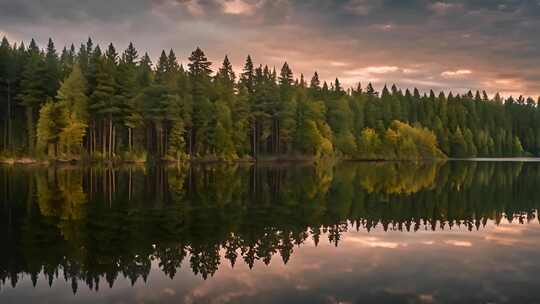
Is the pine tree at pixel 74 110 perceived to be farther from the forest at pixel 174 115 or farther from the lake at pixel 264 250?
the lake at pixel 264 250

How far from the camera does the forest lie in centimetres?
7431

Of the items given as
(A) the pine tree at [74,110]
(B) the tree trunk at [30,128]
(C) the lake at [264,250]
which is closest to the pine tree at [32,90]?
(B) the tree trunk at [30,128]

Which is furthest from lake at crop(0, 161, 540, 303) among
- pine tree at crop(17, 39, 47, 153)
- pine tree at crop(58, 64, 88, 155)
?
pine tree at crop(17, 39, 47, 153)

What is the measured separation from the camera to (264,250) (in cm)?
1584

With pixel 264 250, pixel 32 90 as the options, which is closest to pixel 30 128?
pixel 32 90

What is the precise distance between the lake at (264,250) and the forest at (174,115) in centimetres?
4877

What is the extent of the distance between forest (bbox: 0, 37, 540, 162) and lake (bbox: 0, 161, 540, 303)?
48.8 m

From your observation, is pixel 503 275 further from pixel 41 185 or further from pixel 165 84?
pixel 165 84

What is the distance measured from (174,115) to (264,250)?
70381 mm

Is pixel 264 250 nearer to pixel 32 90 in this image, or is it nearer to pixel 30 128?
pixel 30 128

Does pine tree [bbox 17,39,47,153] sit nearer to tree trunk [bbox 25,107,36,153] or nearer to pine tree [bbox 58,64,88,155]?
tree trunk [bbox 25,107,36,153]

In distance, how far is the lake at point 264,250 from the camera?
11461 millimetres

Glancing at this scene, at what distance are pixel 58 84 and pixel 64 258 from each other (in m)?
75.3

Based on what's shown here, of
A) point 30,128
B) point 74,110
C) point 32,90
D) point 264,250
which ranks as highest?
point 32,90
